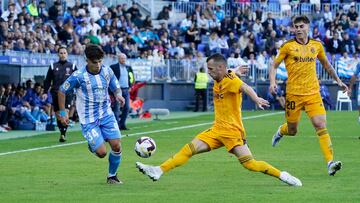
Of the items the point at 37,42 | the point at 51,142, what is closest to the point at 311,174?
the point at 51,142

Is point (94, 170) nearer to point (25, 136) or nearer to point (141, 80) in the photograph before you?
point (25, 136)

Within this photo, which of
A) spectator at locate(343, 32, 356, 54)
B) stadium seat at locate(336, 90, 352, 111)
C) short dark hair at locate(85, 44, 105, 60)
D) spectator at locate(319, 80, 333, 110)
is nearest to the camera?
short dark hair at locate(85, 44, 105, 60)

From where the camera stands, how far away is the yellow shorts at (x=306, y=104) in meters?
17.2

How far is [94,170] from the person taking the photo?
17219mm

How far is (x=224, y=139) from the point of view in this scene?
14.5 metres

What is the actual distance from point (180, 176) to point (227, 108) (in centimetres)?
192

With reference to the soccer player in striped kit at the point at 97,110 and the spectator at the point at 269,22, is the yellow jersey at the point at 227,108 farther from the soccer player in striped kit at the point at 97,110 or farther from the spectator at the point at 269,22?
the spectator at the point at 269,22

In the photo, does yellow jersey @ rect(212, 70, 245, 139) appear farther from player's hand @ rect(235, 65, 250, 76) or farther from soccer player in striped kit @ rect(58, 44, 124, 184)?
soccer player in striped kit @ rect(58, 44, 124, 184)

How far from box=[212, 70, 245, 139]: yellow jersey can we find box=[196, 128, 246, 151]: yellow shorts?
0.10 feet

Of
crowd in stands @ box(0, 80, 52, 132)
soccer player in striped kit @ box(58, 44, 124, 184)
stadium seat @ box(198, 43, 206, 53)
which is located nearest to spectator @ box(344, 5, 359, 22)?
stadium seat @ box(198, 43, 206, 53)

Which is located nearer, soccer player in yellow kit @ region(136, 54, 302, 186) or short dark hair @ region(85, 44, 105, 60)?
soccer player in yellow kit @ region(136, 54, 302, 186)

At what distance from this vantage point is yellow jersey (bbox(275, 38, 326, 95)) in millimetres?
17234

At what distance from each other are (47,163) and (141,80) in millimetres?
25657

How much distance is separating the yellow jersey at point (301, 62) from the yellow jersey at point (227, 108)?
2900mm
